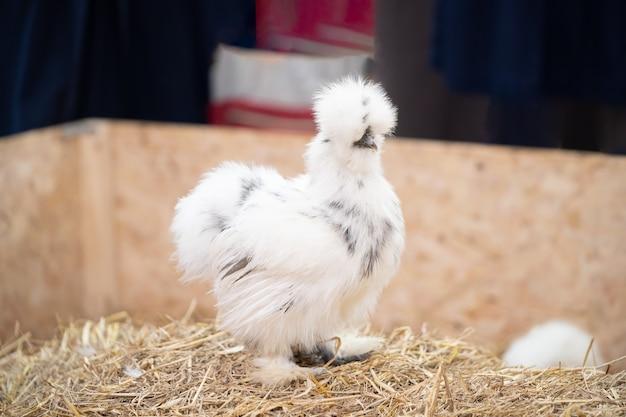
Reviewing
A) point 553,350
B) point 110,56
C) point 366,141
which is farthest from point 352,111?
point 110,56

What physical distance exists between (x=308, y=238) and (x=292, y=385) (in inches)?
11.8

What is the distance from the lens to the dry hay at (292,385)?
4.52 ft

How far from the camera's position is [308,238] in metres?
1.32

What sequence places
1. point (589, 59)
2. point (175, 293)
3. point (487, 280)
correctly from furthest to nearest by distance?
point (175, 293), point (487, 280), point (589, 59)

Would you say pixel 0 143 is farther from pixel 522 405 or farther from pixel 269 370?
pixel 522 405

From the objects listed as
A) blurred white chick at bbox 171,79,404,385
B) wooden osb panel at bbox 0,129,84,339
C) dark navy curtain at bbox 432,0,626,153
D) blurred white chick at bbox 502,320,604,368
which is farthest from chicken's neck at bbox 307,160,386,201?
wooden osb panel at bbox 0,129,84,339

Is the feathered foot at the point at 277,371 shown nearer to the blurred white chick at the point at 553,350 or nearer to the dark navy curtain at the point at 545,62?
the blurred white chick at the point at 553,350

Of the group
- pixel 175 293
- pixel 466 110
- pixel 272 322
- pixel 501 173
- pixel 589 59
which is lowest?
pixel 175 293

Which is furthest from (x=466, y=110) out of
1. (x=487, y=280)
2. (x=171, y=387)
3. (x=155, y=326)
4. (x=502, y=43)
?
(x=171, y=387)

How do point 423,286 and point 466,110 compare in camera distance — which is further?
point 423,286

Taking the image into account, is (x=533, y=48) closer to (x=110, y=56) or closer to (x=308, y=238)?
(x=308, y=238)

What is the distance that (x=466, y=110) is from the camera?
2.23 m

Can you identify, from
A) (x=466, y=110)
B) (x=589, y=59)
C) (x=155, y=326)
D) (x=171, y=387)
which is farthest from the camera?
(x=466, y=110)

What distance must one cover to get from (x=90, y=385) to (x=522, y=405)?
794mm
